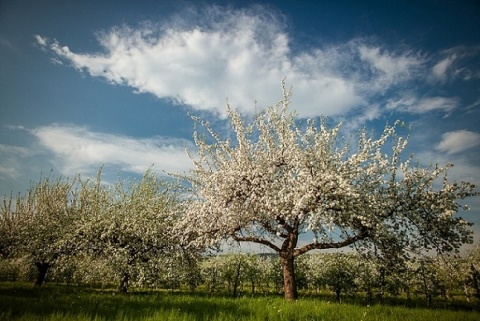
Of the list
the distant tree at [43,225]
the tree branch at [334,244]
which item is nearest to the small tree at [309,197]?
the tree branch at [334,244]

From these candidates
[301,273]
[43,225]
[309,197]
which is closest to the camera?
[309,197]

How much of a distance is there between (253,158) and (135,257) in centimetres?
1152

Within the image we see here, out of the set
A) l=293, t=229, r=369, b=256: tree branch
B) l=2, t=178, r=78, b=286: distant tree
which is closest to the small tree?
l=293, t=229, r=369, b=256: tree branch

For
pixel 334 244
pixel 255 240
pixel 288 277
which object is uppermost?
pixel 255 240

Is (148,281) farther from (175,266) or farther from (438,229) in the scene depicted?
(438,229)

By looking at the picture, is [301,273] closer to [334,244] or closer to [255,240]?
[255,240]

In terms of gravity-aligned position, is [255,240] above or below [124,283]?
above

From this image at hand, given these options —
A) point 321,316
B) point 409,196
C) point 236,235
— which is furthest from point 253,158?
point 321,316

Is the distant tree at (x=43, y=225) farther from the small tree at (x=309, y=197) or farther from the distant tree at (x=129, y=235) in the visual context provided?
the small tree at (x=309, y=197)

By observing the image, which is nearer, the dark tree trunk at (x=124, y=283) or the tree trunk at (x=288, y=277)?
the tree trunk at (x=288, y=277)

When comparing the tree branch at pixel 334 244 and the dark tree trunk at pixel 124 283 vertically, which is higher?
the tree branch at pixel 334 244

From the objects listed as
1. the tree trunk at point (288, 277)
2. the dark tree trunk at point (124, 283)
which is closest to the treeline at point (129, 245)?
the dark tree trunk at point (124, 283)

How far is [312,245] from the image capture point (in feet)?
54.7

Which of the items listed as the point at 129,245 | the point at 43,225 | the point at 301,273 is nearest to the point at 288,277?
the point at 129,245
